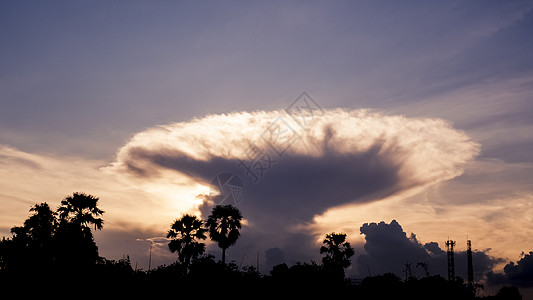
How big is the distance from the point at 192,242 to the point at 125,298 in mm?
23470

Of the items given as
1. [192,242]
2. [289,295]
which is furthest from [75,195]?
[289,295]

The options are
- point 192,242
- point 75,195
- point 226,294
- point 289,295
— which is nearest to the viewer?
point 226,294

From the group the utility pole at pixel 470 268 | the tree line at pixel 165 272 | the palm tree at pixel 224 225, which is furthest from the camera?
the utility pole at pixel 470 268

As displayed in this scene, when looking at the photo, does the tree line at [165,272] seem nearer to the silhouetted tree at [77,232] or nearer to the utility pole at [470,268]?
the silhouetted tree at [77,232]

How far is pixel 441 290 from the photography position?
161 feet

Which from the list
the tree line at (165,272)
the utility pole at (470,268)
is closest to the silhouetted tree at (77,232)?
the tree line at (165,272)

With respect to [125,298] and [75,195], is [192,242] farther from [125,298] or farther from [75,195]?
[125,298]

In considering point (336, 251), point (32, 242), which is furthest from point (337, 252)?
point (32, 242)

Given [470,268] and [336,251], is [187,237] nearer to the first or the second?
[336,251]

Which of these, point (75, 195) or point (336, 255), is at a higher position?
point (75, 195)

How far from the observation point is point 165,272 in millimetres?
35688

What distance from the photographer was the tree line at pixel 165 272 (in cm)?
3259

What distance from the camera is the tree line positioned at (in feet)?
107

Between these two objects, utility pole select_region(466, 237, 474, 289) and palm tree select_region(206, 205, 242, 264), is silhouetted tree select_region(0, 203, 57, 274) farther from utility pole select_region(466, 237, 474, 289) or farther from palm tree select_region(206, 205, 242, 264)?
utility pole select_region(466, 237, 474, 289)
